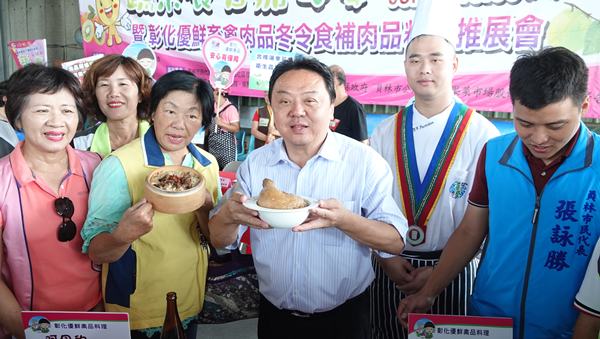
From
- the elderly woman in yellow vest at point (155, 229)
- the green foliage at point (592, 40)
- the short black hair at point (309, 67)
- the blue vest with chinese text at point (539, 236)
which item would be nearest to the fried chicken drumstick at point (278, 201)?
the elderly woman in yellow vest at point (155, 229)

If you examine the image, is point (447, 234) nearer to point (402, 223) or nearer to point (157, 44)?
point (402, 223)

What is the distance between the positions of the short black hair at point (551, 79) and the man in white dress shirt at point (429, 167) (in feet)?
2.27

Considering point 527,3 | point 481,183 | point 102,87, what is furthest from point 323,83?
point 527,3

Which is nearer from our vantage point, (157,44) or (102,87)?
(102,87)

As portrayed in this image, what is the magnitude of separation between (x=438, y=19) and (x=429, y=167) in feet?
2.79

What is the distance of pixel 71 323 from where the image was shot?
3.68 feet

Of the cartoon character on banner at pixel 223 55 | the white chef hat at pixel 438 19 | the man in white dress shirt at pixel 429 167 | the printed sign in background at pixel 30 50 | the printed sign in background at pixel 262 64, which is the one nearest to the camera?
the man in white dress shirt at pixel 429 167

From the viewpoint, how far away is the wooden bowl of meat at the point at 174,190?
127cm

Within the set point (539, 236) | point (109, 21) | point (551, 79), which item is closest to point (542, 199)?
point (539, 236)

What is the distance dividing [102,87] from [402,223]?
5.85 ft

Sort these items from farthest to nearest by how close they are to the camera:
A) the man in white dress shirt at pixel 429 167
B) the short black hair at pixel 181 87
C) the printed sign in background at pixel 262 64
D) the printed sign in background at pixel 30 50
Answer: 1. the printed sign in background at pixel 30 50
2. the printed sign in background at pixel 262 64
3. the man in white dress shirt at pixel 429 167
4. the short black hair at pixel 181 87

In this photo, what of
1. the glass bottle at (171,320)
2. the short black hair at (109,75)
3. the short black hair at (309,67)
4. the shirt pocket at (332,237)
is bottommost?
the glass bottle at (171,320)

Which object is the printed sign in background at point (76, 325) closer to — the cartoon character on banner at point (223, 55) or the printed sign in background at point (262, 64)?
the printed sign in background at point (262, 64)

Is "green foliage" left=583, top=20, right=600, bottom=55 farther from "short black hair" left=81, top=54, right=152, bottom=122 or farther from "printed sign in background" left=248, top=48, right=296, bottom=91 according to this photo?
"short black hair" left=81, top=54, right=152, bottom=122
